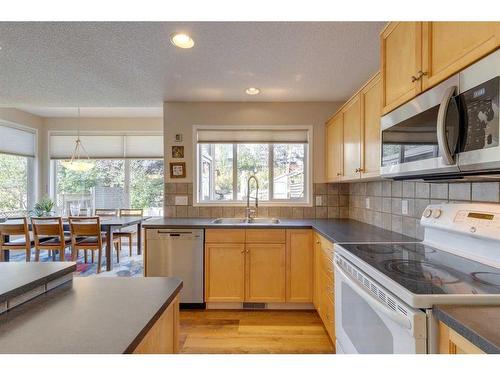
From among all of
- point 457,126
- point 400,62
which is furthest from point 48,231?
point 457,126

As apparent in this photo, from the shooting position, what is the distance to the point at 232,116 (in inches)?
132

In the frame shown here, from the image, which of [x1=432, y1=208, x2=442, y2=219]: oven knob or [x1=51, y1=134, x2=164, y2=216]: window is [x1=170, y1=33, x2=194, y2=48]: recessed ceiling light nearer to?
[x1=432, y1=208, x2=442, y2=219]: oven knob

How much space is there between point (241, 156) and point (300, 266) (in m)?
1.56

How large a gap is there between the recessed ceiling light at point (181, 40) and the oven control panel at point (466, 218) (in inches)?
76.8

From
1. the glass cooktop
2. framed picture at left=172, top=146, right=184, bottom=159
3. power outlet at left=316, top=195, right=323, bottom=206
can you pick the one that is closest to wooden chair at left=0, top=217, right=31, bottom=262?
framed picture at left=172, top=146, right=184, bottom=159

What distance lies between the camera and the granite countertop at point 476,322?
2.11 ft

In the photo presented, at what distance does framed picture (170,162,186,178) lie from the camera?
10.9 feet

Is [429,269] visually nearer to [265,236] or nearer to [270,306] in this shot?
[265,236]

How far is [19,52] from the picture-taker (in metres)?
2.15

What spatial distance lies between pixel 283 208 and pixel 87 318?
2.72 meters

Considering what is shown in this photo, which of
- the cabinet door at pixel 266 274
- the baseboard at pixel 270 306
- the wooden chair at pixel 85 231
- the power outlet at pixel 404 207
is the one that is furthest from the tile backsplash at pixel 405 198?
the wooden chair at pixel 85 231

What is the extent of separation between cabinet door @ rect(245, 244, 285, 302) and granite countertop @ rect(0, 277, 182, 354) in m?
1.68
